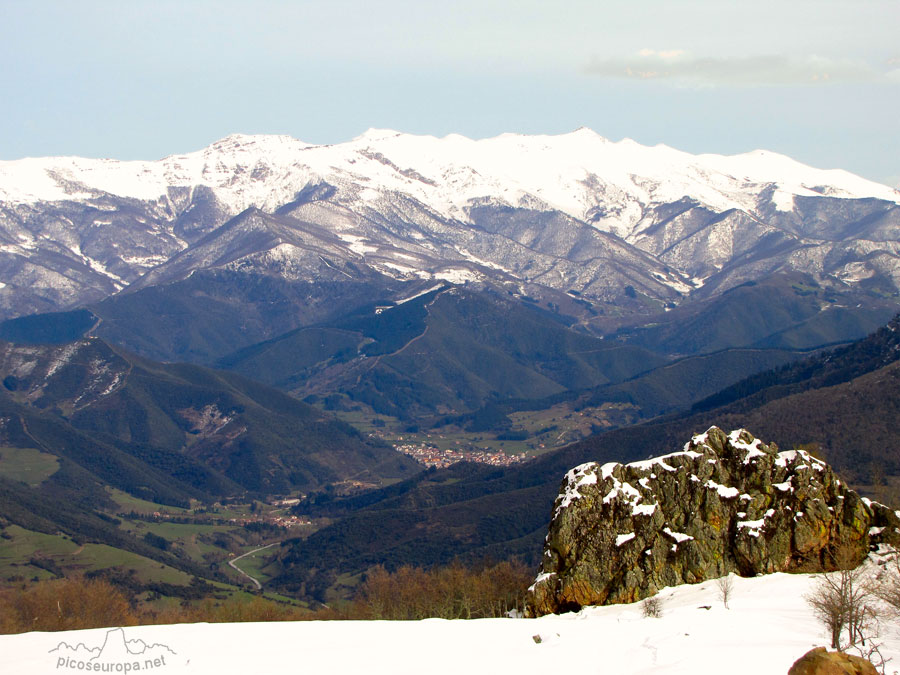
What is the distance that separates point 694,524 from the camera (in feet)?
324

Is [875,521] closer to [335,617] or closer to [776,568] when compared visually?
[776,568]

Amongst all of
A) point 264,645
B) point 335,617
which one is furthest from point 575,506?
point 335,617

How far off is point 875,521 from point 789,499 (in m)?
8.45

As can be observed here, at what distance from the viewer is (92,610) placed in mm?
150375

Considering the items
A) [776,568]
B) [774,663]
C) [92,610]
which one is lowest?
[92,610]

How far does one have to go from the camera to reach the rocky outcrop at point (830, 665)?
53312 millimetres
